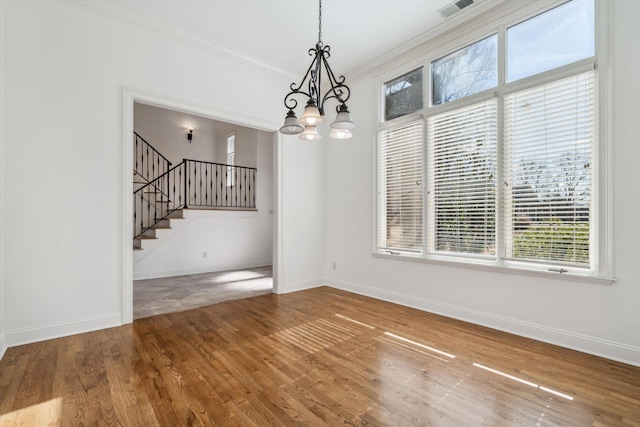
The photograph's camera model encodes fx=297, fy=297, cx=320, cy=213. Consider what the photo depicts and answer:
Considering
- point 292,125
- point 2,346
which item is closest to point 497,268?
point 292,125

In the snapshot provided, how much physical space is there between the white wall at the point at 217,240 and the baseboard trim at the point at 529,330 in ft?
13.0

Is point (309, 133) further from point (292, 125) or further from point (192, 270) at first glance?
point (192, 270)

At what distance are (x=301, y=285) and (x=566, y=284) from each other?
3462 mm

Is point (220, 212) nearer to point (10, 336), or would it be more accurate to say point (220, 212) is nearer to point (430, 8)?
point (10, 336)

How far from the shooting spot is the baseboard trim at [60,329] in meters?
2.76

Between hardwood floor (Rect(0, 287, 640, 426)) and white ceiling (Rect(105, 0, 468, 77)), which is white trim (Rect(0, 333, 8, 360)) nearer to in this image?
hardwood floor (Rect(0, 287, 640, 426))

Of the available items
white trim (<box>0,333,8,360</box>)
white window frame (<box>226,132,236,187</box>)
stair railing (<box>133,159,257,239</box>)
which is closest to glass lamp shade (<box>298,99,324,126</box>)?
white trim (<box>0,333,8,360</box>)

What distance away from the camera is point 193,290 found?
197 inches

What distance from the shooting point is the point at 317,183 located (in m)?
5.24

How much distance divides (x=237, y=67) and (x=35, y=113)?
2376mm

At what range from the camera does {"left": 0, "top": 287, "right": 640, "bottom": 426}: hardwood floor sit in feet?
5.91

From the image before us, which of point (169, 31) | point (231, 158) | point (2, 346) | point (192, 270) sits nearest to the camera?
point (2, 346)

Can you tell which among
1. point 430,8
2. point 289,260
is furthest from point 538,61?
point 289,260

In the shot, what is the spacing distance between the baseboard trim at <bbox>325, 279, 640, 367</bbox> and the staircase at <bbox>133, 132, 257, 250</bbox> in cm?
495
